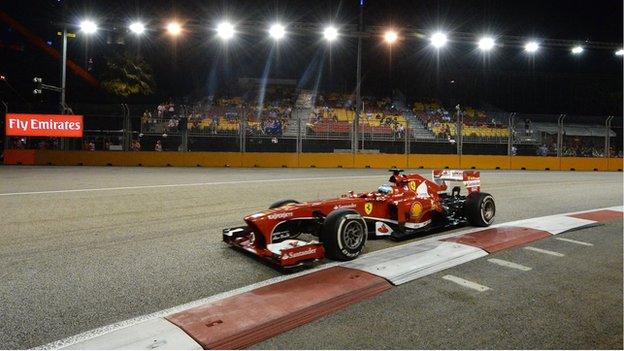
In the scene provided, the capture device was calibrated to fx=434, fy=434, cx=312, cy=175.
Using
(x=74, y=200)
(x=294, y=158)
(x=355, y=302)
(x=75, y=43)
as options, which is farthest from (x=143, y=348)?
(x=75, y=43)

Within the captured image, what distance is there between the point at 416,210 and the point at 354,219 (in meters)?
1.54

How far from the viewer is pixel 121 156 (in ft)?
71.7

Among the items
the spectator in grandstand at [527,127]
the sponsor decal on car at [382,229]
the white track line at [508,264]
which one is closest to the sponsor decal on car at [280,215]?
the sponsor decal on car at [382,229]

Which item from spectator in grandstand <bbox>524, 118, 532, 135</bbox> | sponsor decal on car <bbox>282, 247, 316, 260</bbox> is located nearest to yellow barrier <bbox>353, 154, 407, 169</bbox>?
spectator in grandstand <bbox>524, 118, 532, 135</bbox>

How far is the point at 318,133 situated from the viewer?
2278cm

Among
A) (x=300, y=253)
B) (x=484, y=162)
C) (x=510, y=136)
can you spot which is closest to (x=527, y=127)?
(x=510, y=136)

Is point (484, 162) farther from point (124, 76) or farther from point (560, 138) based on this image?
point (124, 76)

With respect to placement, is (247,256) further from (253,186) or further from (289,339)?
(253,186)

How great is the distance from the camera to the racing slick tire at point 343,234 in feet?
16.4

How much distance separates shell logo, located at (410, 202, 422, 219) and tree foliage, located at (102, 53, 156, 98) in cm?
2965

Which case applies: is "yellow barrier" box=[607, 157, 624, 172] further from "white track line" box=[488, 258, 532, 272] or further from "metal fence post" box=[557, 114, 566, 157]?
"white track line" box=[488, 258, 532, 272]

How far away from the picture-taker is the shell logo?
6257 mm

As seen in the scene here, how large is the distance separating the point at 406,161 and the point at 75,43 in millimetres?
28062

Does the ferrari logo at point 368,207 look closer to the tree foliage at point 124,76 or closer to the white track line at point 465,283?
the white track line at point 465,283
